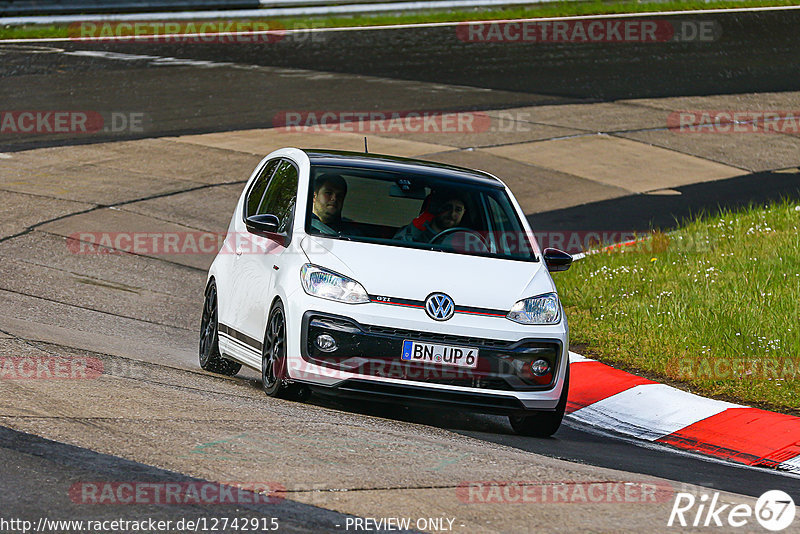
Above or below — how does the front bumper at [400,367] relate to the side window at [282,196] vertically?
below

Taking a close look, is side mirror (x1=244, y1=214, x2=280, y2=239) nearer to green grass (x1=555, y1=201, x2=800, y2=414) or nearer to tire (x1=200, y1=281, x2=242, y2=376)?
tire (x1=200, y1=281, x2=242, y2=376)

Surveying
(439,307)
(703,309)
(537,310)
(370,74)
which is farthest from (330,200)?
(370,74)

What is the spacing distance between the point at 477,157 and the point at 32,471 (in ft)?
45.1

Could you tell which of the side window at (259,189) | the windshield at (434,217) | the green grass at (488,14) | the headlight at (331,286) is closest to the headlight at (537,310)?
the windshield at (434,217)

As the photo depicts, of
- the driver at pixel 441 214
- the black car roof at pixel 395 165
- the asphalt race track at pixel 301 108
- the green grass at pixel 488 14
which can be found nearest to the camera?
the asphalt race track at pixel 301 108

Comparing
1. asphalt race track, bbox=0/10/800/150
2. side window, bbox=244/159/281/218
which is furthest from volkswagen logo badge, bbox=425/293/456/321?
asphalt race track, bbox=0/10/800/150

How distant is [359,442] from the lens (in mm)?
6645

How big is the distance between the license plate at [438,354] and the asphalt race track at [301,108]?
42cm

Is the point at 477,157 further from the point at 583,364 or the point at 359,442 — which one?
the point at 359,442

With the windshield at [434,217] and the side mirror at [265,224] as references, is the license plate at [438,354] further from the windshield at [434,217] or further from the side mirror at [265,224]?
the side mirror at [265,224]

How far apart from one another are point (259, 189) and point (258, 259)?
41.5 inches

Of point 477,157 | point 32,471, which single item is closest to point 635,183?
point 477,157

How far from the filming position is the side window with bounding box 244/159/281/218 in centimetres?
950

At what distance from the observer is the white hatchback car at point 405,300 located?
7605 mm
